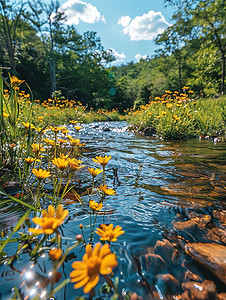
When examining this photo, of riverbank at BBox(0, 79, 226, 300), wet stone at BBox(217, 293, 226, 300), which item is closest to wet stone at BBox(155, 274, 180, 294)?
riverbank at BBox(0, 79, 226, 300)

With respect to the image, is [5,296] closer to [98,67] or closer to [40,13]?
[40,13]

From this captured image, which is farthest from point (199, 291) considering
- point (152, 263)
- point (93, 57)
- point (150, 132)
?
point (93, 57)

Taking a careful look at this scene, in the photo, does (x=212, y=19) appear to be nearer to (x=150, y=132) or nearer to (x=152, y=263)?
(x=150, y=132)

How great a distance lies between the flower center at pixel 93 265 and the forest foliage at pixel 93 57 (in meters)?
13.3

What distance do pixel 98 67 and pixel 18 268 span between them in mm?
29041

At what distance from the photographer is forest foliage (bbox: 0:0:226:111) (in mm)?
11323

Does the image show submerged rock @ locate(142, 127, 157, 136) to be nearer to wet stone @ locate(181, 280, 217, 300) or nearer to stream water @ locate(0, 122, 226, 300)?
stream water @ locate(0, 122, 226, 300)

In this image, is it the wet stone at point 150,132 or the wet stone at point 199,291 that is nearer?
the wet stone at point 199,291

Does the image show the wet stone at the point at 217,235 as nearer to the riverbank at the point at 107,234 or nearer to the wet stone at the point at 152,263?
the riverbank at the point at 107,234

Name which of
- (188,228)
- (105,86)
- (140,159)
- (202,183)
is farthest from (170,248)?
(105,86)

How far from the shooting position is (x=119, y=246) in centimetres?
75

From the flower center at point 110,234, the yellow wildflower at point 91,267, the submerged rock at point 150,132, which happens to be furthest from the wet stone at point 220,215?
the submerged rock at point 150,132

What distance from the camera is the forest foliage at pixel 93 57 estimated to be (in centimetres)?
1132

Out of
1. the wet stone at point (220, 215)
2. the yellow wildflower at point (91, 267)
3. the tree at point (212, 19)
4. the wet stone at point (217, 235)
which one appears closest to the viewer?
the yellow wildflower at point (91, 267)
